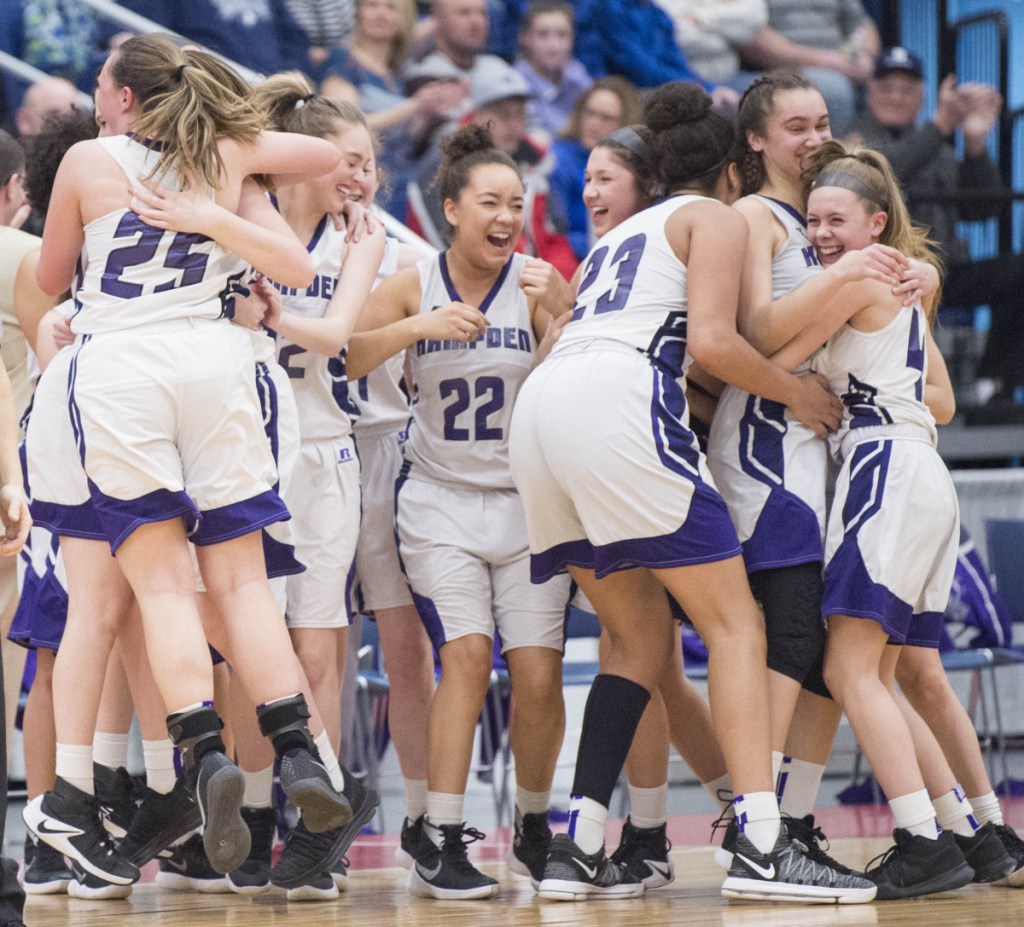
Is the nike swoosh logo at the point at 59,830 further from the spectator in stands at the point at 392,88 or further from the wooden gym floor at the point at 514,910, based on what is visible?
the spectator in stands at the point at 392,88

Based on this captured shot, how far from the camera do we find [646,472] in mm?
3430

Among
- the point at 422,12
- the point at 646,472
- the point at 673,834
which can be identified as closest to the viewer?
the point at 646,472

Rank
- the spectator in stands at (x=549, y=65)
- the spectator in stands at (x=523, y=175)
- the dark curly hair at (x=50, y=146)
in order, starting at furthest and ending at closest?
the spectator in stands at (x=549, y=65), the spectator in stands at (x=523, y=175), the dark curly hair at (x=50, y=146)

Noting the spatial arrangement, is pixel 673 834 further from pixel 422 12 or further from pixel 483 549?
pixel 422 12

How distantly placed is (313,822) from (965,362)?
662 centimetres

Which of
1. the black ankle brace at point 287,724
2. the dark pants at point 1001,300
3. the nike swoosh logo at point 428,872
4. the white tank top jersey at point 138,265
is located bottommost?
the nike swoosh logo at point 428,872

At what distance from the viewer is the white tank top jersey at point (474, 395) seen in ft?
13.3

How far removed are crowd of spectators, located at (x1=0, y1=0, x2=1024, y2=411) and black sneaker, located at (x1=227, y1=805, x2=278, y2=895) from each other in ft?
13.6

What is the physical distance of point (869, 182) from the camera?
3.71m

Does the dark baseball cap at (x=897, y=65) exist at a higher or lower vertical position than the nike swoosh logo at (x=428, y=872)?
higher

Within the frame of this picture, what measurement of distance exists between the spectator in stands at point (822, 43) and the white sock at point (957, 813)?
20.7 ft

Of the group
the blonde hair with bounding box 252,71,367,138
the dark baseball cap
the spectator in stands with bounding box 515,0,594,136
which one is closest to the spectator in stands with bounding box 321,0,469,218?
the spectator in stands with bounding box 515,0,594,136

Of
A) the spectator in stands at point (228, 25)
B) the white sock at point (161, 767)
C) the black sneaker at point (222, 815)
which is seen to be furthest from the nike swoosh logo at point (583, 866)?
the spectator in stands at point (228, 25)

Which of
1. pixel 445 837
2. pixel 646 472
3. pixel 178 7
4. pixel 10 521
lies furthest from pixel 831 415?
pixel 178 7
